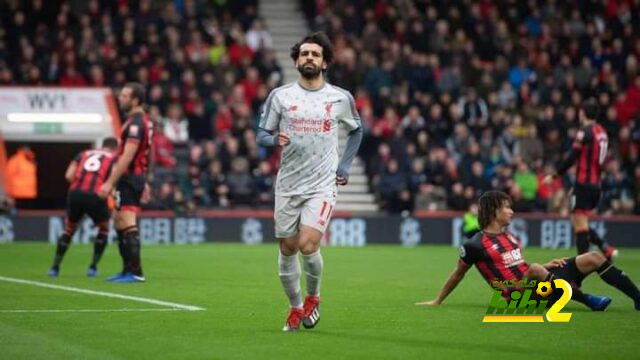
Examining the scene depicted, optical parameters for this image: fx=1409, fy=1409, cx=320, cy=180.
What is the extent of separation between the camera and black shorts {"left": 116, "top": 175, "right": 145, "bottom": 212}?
1692 cm

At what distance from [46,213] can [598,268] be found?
17109mm

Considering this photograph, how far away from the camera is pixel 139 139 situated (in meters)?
16.7

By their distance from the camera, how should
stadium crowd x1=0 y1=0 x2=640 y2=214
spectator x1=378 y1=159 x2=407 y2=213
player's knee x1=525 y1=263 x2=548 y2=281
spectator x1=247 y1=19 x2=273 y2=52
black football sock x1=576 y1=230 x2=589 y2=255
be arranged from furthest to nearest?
1. spectator x1=247 y1=19 x2=273 y2=52
2. spectator x1=378 y1=159 x2=407 y2=213
3. stadium crowd x1=0 y1=0 x2=640 y2=214
4. black football sock x1=576 y1=230 x2=589 y2=255
5. player's knee x1=525 y1=263 x2=548 y2=281

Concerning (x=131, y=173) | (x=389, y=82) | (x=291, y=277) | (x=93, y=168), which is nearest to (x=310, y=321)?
(x=291, y=277)

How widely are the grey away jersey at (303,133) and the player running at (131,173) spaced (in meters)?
5.28

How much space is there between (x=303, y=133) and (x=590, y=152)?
846 cm

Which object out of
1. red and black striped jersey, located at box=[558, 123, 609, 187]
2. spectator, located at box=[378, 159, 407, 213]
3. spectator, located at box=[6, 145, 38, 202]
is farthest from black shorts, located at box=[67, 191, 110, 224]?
spectator, located at box=[378, 159, 407, 213]

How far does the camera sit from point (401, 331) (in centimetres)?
1143

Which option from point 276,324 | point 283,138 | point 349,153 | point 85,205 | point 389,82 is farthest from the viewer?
point 389,82

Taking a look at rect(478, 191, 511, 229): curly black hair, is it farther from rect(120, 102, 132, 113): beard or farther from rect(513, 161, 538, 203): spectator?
rect(513, 161, 538, 203): spectator

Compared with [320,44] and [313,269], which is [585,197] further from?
[320,44]

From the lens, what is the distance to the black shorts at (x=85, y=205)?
A: 18.2 m

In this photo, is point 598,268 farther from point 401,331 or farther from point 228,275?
point 228,275

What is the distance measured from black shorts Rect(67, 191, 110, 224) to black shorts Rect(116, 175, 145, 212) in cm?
115
